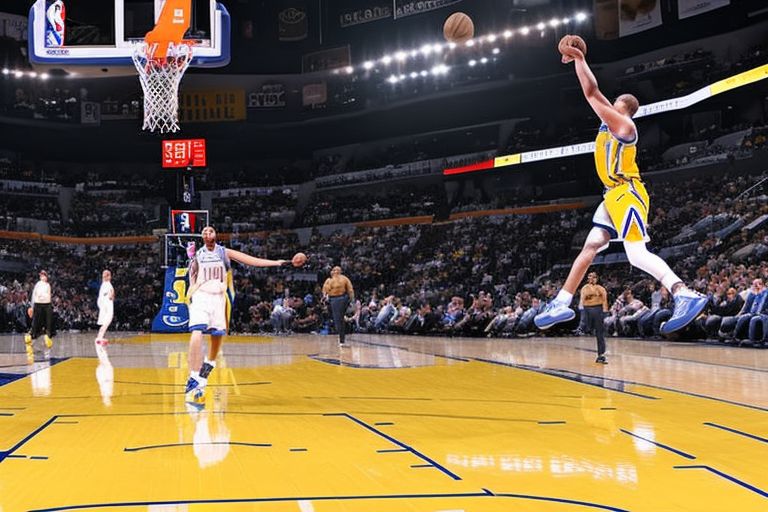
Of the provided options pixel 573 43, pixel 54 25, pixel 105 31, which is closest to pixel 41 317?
pixel 54 25

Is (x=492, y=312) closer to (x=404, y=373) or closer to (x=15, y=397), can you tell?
(x=404, y=373)

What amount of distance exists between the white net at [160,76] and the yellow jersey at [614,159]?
36.4ft

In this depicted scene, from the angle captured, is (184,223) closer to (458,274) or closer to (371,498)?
(458,274)

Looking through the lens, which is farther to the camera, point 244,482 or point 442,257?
point 442,257

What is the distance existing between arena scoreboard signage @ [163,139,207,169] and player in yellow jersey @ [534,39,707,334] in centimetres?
2451

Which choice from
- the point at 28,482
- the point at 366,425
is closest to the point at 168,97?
the point at 366,425

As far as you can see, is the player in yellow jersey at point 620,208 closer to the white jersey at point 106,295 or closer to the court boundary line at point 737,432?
the court boundary line at point 737,432

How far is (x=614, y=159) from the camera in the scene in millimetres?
5039

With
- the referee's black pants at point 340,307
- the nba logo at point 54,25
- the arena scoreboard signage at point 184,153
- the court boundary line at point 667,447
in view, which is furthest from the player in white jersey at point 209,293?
the arena scoreboard signage at point 184,153

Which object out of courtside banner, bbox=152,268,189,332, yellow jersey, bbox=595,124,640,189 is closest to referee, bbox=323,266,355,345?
courtside banner, bbox=152,268,189,332

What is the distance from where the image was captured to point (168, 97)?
15148 mm

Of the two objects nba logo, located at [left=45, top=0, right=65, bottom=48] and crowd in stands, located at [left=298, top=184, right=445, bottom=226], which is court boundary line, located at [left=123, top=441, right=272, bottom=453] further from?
crowd in stands, located at [left=298, top=184, right=445, bottom=226]

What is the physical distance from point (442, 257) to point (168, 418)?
27.2 metres

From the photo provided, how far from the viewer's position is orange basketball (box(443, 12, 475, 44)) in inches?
262
